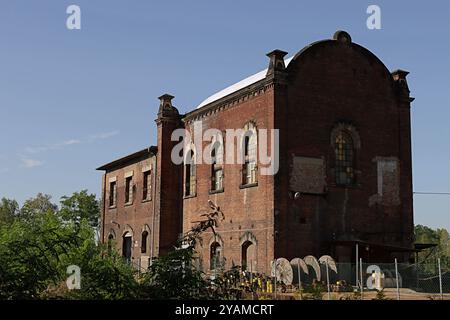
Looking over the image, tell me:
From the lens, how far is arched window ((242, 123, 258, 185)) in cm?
2452

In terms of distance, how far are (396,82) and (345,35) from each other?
3471 millimetres

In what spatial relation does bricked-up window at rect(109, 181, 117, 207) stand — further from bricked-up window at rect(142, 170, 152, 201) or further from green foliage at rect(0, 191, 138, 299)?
green foliage at rect(0, 191, 138, 299)

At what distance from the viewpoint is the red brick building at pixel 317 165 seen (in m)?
23.2

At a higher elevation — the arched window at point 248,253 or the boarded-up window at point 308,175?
the boarded-up window at point 308,175

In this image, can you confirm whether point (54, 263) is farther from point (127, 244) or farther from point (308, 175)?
point (127, 244)

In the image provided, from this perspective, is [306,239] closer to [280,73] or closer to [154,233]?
[280,73]

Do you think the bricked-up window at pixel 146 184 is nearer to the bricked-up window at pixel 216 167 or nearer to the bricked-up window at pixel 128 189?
the bricked-up window at pixel 128 189

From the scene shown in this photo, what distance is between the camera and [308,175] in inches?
933

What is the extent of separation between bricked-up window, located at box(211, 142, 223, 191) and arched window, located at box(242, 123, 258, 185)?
202 centimetres

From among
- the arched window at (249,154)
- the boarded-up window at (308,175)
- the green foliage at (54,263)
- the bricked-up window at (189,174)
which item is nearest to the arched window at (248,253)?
the arched window at (249,154)

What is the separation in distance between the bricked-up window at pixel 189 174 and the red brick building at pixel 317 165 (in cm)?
71
